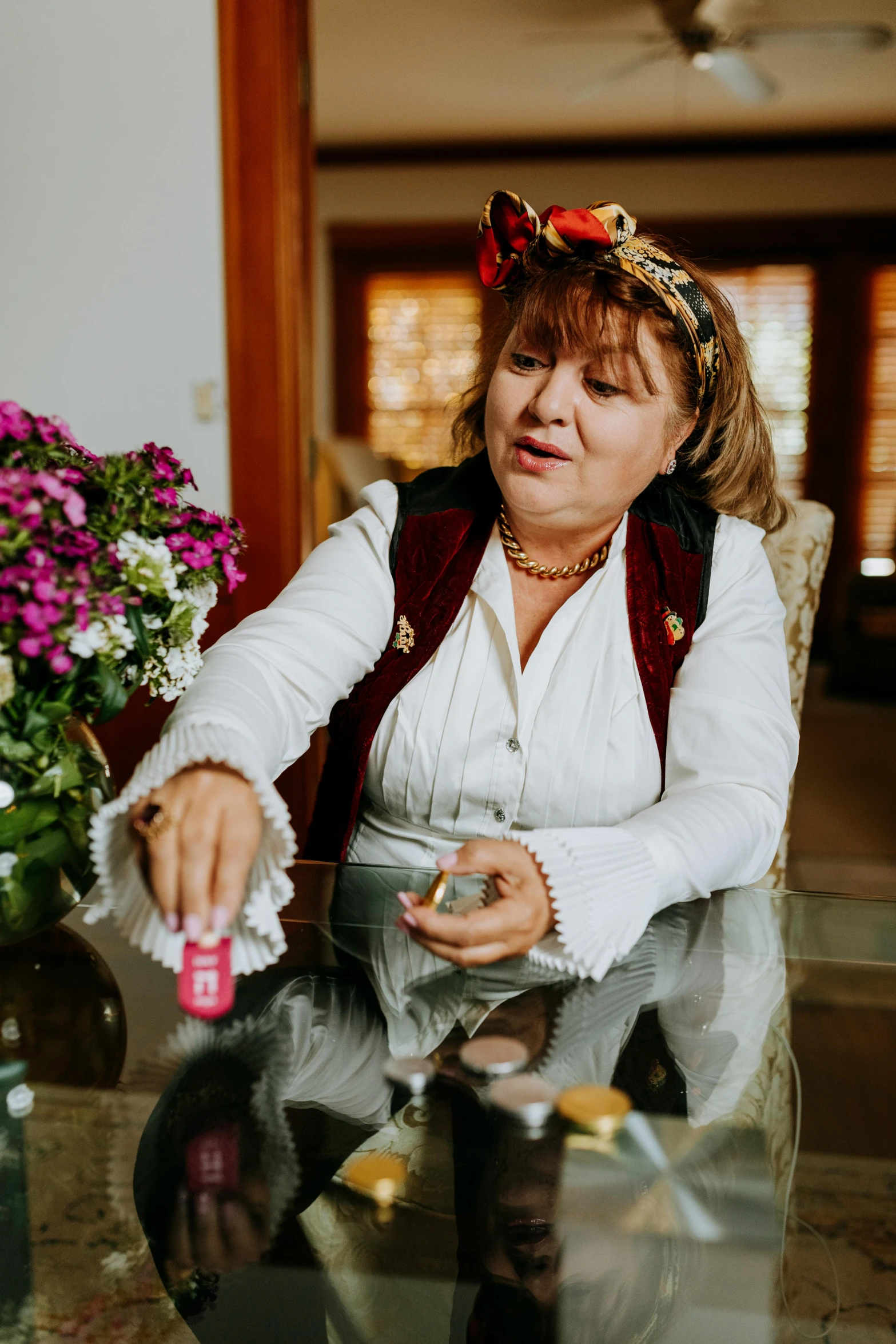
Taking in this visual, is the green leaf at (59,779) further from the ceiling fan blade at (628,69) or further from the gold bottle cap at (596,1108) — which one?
the ceiling fan blade at (628,69)

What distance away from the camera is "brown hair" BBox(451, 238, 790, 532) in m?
1.16

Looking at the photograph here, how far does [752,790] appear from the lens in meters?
1.10

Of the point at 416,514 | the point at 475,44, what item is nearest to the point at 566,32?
the point at 475,44

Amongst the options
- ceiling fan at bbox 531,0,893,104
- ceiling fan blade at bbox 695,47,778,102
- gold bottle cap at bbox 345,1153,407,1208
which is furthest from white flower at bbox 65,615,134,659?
ceiling fan blade at bbox 695,47,778,102

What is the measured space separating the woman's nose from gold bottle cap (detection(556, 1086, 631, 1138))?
2.29 ft

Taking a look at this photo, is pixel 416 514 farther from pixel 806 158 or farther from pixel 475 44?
pixel 806 158

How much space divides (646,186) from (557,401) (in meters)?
6.28

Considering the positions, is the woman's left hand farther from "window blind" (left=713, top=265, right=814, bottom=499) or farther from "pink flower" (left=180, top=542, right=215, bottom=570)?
"window blind" (left=713, top=265, right=814, bottom=499)

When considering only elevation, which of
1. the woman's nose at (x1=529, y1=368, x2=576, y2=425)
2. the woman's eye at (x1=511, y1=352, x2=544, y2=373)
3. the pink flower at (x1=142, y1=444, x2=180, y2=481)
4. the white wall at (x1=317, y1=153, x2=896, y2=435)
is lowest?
the pink flower at (x1=142, y1=444, x2=180, y2=481)

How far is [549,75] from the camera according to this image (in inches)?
213

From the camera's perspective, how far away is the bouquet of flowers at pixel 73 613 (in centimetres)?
72

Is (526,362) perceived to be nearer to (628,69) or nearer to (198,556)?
(198,556)

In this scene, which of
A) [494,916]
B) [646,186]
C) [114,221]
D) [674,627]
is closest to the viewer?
[494,916]

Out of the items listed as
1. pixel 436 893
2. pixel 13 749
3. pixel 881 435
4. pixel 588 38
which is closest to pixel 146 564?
pixel 13 749
